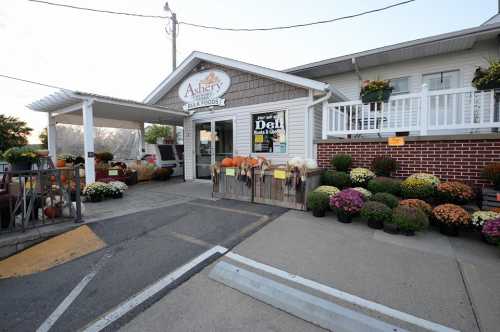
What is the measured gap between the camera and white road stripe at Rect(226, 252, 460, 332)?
5.26 ft

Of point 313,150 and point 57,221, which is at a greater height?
point 313,150

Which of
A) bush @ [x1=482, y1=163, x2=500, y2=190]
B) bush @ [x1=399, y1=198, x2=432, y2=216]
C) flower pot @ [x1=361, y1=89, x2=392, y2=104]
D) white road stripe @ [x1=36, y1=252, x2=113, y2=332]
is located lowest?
white road stripe @ [x1=36, y1=252, x2=113, y2=332]

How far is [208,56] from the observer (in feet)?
24.1

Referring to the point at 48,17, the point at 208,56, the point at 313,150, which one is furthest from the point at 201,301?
the point at 48,17

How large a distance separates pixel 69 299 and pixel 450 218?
4505mm

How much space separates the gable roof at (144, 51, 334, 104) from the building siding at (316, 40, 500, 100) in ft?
6.78

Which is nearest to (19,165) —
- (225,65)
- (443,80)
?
(225,65)

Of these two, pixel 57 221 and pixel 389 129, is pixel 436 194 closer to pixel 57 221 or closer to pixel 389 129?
pixel 389 129

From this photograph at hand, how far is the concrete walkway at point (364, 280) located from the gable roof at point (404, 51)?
530 centimetres

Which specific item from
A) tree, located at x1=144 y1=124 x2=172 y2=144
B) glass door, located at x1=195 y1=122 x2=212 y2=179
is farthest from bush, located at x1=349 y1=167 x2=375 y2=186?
tree, located at x1=144 y1=124 x2=172 y2=144

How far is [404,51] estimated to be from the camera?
640cm

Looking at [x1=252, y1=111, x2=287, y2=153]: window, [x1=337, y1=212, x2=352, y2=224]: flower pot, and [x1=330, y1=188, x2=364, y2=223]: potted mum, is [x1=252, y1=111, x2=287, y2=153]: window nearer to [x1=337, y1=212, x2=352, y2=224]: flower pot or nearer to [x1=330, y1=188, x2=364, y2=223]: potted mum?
Answer: [x1=330, y1=188, x2=364, y2=223]: potted mum

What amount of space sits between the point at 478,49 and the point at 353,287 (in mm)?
7822

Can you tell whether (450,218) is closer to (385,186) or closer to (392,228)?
(392,228)
